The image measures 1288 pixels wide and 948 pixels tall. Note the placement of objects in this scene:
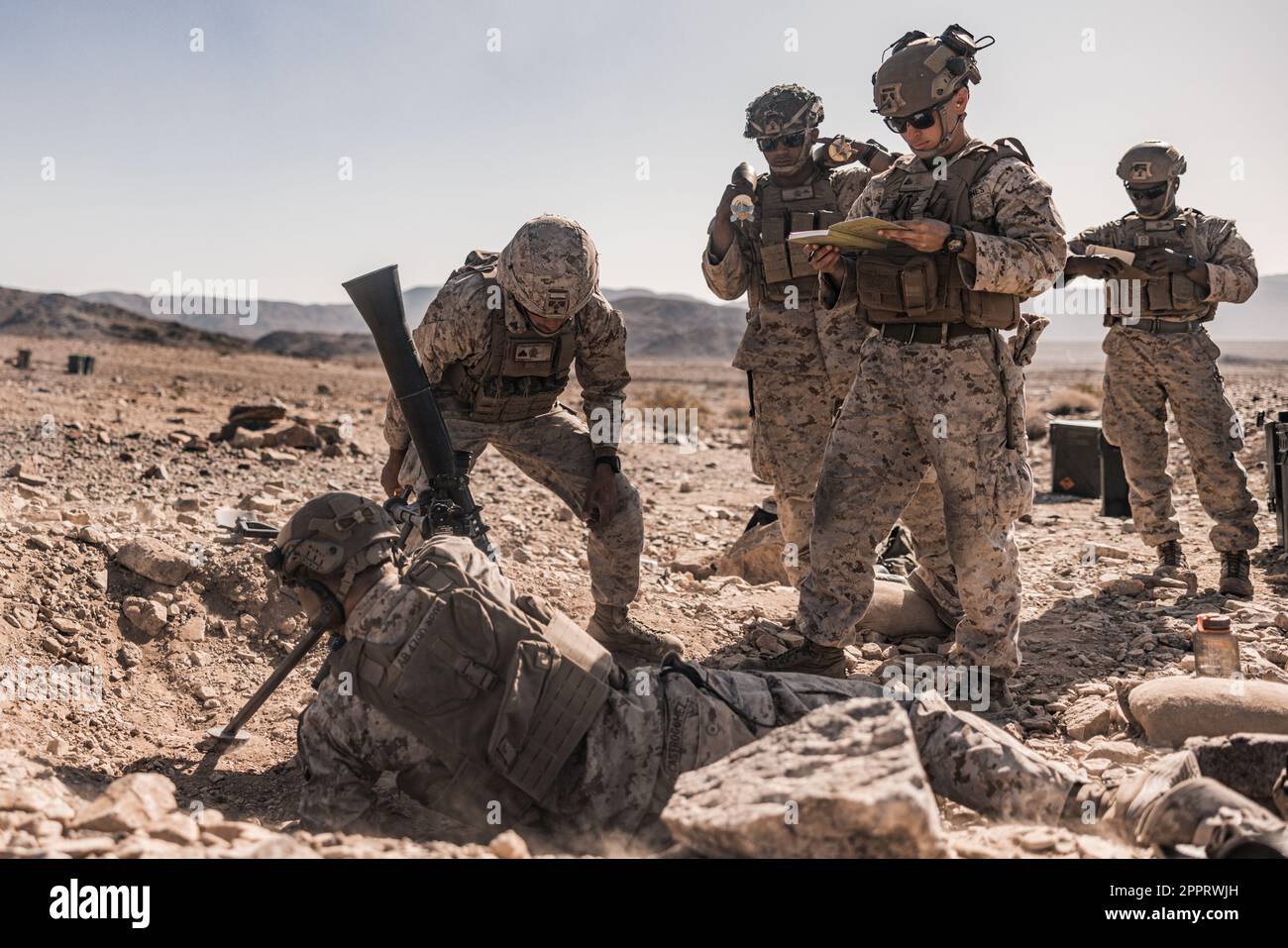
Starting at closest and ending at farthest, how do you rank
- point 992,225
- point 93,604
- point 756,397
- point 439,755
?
point 439,755 < point 992,225 < point 93,604 < point 756,397

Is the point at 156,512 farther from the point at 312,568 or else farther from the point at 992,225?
the point at 992,225

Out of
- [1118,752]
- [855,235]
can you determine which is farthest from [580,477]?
[1118,752]

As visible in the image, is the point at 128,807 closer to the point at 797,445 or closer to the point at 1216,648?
the point at 797,445

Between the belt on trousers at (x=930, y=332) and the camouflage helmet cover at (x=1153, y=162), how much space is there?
2.88 metres

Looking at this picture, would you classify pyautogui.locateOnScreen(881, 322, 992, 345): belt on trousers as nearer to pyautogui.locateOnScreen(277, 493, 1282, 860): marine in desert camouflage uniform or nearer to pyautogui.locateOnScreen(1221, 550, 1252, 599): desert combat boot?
pyautogui.locateOnScreen(277, 493, 1282, 860): marine in desert camouflage uniform

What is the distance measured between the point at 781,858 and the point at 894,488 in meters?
2.30

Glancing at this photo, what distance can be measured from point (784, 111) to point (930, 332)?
162 centimetres

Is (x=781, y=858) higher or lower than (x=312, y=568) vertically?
lower

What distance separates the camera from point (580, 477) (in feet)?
16.7

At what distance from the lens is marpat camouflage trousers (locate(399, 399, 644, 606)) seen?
5.07 metres

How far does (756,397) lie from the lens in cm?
560

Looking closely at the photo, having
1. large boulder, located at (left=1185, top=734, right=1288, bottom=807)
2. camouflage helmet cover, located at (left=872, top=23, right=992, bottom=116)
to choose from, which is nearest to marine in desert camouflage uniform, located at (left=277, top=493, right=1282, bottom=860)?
large boulder, located at (left=1185, top=734, right=1288, bottom=807)
